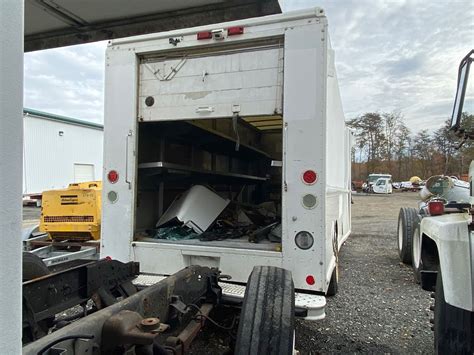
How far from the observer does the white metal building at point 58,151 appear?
81.0 feet

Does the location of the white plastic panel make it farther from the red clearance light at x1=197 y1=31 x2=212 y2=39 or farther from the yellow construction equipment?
the yellow construction equipment

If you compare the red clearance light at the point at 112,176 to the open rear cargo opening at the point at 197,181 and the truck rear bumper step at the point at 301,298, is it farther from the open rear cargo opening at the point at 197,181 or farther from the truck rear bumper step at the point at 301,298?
the truck rear bumper step at the point at 301,298

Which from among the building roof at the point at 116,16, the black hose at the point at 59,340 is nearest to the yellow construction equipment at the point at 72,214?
the building roof at the point at 116,16

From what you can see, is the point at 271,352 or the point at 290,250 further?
the point at 290,250

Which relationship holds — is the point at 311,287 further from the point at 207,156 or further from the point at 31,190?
the point at 31,190

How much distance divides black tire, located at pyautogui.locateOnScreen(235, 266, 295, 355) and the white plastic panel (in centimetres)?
149

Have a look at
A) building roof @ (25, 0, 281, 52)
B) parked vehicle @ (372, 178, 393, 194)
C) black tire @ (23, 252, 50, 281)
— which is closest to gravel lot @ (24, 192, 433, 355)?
black tire @ (23, 252, 50, 281)

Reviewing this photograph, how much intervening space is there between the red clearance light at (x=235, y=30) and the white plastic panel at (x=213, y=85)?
0.54 ft

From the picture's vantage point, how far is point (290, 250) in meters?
3.03

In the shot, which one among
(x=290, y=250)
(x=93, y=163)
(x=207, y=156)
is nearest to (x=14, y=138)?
(x=290, y=250)

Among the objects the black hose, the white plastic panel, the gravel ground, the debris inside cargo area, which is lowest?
the gravel ground

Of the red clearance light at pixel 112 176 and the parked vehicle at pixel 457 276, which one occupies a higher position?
the red clearance light at pixel 112 176

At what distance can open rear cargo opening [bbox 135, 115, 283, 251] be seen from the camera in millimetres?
3807

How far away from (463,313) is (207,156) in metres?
4.29
